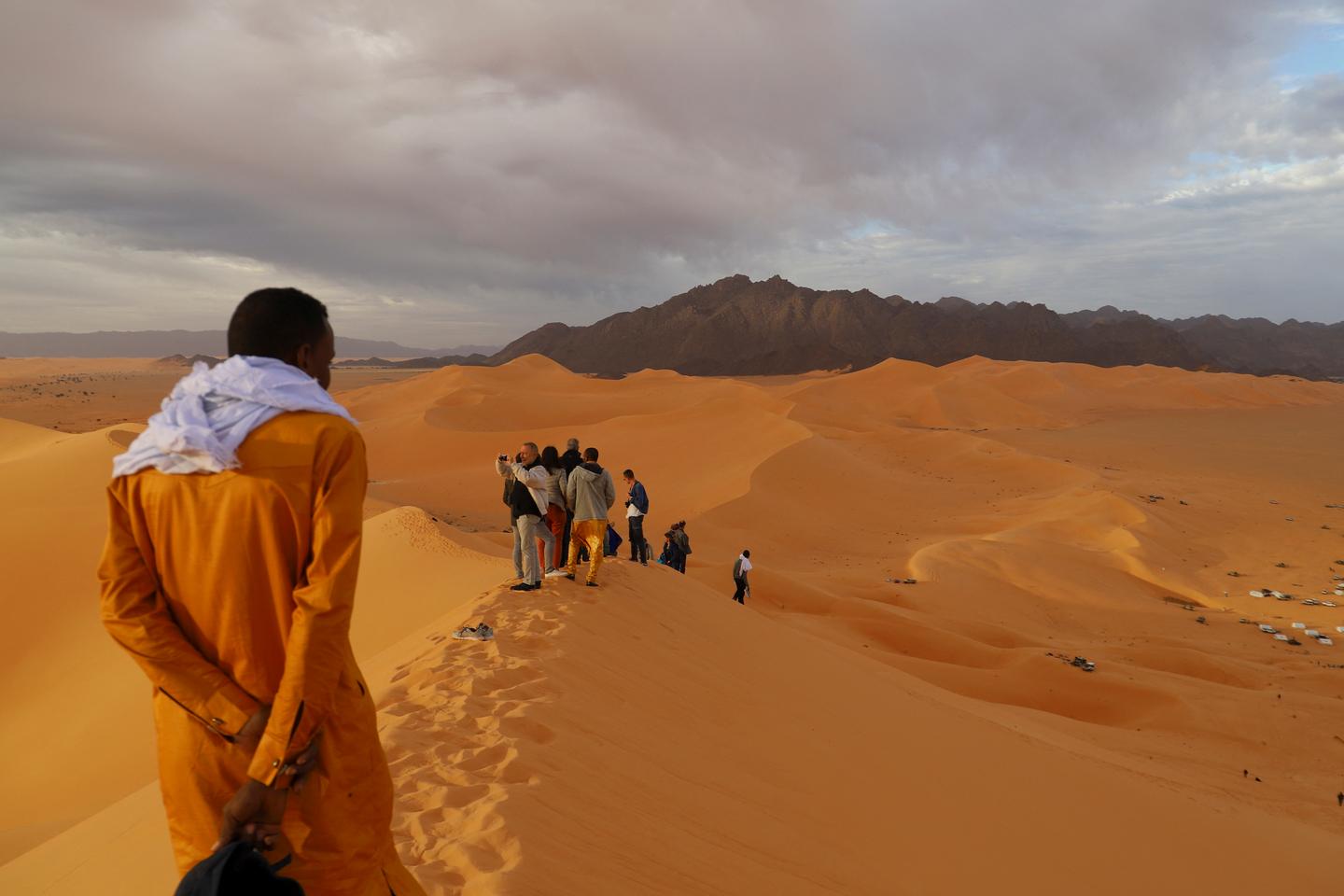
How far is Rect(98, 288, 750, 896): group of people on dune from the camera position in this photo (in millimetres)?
1704

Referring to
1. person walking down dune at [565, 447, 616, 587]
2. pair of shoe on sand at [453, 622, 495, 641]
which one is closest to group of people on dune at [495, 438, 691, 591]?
person walking down dune at [565, 447, 616, 587]

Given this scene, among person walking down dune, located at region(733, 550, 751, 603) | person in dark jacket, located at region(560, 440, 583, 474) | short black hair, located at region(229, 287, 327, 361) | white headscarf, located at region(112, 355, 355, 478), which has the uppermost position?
short black hair, located at region(229, 287, 327, 361)

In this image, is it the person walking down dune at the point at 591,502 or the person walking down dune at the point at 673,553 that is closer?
the person walking down dune at the point at 591,502

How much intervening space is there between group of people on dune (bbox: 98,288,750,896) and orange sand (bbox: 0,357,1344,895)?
4.52 ft

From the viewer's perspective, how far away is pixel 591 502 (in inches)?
280

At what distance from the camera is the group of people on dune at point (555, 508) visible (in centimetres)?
667

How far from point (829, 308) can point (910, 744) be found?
103503 millimetres

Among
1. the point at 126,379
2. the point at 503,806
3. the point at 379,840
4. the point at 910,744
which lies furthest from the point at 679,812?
the point at 126,379

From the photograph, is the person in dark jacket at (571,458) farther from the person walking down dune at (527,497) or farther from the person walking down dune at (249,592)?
the person walking down dune at (249,592)

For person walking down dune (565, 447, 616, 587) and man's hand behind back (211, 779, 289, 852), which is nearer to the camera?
man's hand behind back (211, 779, 289, 852)

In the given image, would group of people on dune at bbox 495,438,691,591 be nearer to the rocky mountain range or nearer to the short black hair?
the short black hair

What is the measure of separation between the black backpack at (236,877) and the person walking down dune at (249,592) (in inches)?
4.4

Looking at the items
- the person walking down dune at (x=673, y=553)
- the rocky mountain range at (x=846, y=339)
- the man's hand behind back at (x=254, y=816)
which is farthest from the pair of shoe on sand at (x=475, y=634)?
the rocky mountain range at (x=846, y=339)

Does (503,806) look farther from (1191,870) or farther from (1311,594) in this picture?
(1311,594)
